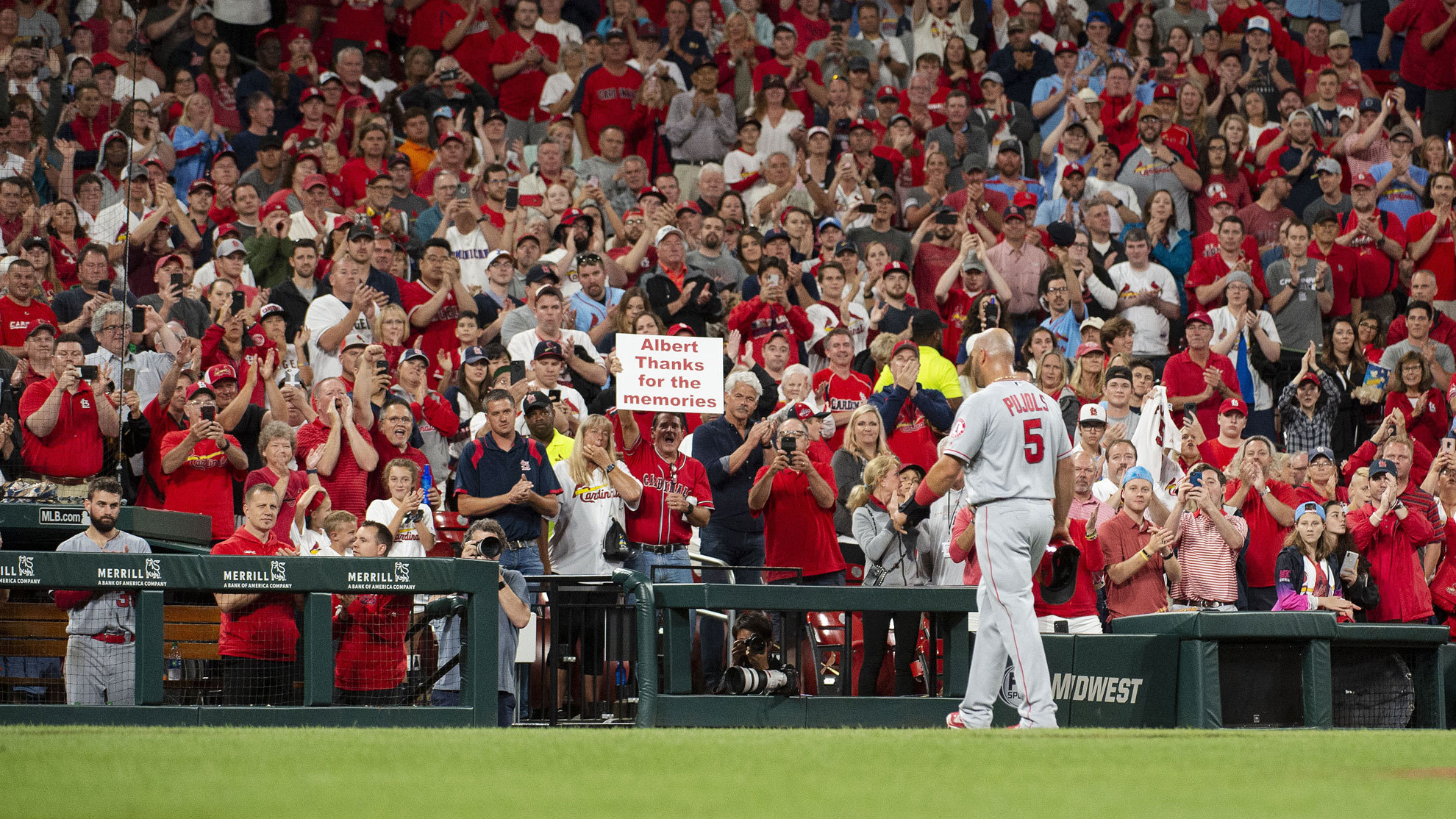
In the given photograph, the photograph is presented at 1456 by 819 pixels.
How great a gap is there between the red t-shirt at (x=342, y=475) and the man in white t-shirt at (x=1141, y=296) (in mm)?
7986

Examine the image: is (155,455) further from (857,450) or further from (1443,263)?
(1443,263)

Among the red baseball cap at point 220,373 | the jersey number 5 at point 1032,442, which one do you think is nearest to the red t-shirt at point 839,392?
the red baseball cap at point 220,373

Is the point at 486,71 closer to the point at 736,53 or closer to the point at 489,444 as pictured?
the point at 736,53

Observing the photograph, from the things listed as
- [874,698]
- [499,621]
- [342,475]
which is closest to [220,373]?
[342,475]

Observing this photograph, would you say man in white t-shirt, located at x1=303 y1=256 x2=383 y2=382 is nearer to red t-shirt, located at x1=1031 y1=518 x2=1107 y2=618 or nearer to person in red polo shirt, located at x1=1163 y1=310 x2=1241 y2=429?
red t-shirt, located at x1=1031 y1=518 x2=1107 y2=618

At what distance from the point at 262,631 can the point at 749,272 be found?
806 centimetres

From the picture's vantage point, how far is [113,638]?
882cm

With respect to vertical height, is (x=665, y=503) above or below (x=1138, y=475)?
below

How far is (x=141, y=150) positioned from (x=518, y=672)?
690 centimetres

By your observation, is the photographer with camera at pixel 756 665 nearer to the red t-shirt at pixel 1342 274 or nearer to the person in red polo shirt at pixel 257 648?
the person in red polo shirt at pixel 257 648

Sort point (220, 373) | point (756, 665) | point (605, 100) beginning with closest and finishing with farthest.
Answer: point (756, 665) → point (220, 373) → point (605, 100)

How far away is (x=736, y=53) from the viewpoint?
20062 mm

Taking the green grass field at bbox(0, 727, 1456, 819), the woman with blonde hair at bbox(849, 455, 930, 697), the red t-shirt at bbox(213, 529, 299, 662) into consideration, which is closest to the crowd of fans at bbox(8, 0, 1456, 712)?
the woman with blonde hair at bbox(849, 455, 930, 697)

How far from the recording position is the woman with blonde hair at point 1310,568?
1157cm
